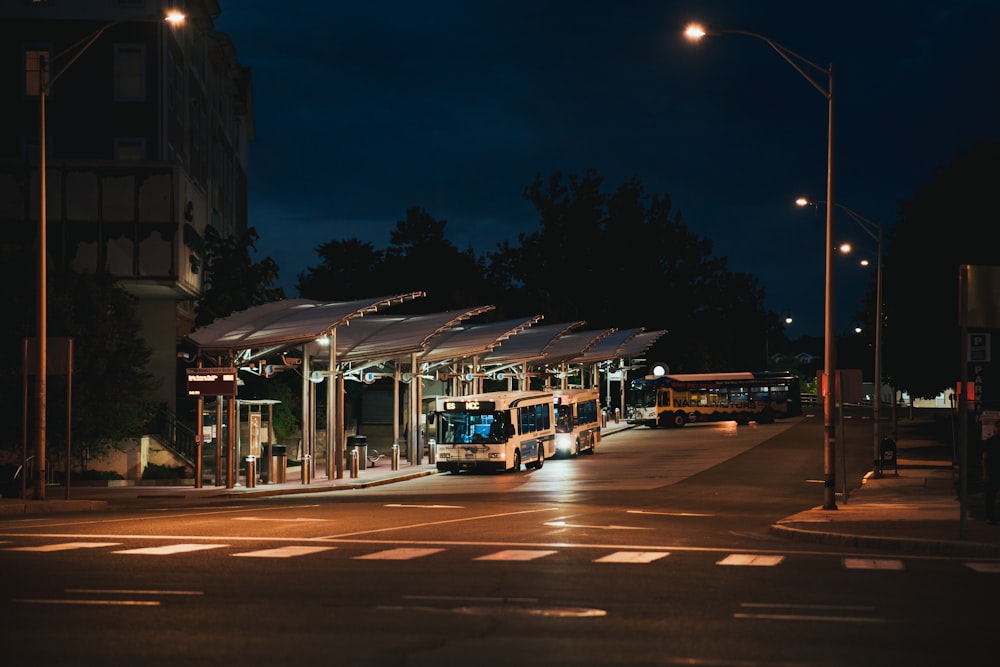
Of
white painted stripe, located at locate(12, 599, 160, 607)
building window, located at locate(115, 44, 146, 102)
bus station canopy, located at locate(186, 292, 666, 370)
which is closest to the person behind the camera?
white painted stripe, located at locate(12, 599, 160, 607)

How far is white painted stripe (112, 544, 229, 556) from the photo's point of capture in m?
16.8

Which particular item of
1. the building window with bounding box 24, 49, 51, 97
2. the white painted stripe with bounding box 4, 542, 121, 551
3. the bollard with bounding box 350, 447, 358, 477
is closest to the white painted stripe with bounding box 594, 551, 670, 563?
Answer: the white painted stripe with bounding box 4, 542, 121, 551

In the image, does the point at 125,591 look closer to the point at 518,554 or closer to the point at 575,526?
the point at 518,554

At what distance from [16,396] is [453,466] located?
15387 mm

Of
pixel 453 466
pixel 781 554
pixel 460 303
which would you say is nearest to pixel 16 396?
pixel 453 466

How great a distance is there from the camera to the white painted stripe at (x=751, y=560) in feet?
52.8

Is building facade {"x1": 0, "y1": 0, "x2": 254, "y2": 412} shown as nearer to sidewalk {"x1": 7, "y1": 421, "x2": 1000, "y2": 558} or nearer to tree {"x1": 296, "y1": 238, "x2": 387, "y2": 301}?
sidewalk {"x1": 7, "y1": 421, "x2": 1000, "y2": 558}

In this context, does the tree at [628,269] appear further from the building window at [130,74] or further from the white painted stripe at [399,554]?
the white painted stripe at [399,554]

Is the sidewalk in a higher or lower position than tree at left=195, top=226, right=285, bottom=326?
lower

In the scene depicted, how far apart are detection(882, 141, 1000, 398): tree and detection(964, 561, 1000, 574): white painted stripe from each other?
33.4m

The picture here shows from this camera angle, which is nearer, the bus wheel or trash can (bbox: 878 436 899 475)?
trash can (bbox: 878 436 899 475)

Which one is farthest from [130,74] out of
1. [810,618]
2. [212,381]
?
[810,618]

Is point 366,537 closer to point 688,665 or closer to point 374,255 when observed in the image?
point 688,665

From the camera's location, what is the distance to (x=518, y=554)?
17.1 m
